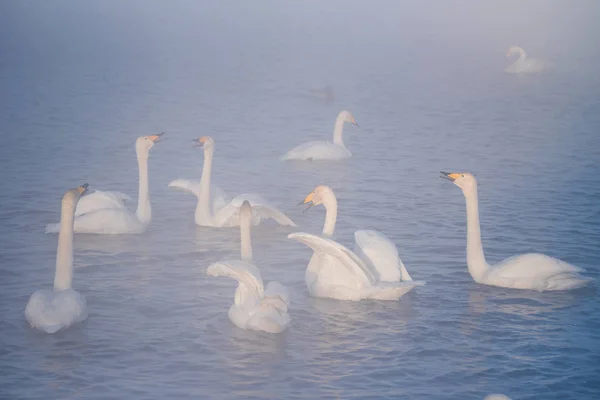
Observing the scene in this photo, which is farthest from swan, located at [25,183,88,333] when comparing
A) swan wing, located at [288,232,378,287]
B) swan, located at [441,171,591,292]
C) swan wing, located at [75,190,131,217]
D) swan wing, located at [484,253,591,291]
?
swan wing, located at [484,253,591,291]

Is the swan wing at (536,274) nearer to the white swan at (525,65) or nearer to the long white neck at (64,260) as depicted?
the long white neck at (64,260)

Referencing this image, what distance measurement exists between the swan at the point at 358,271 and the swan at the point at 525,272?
0.83m

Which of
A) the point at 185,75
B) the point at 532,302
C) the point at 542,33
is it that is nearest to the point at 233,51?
the point at 185,75

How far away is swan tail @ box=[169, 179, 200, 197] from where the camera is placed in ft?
46.2

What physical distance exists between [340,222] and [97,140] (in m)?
7.10

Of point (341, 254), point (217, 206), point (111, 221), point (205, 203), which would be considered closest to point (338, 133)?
point (217, 206)

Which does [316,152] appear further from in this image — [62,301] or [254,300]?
[62,301]

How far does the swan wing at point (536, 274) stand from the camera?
35.3 feet

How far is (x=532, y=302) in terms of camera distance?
1069 centimetres

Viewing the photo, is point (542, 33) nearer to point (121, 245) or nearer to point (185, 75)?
point (185, 75)

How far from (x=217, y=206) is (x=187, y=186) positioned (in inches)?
27.3

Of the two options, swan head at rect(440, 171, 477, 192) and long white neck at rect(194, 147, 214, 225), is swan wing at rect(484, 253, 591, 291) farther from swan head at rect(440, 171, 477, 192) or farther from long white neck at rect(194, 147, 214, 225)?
long white neck at rect(194, 147, 214, 225)

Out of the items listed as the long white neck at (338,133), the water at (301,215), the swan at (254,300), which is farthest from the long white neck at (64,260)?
the long white neck at (338,133)

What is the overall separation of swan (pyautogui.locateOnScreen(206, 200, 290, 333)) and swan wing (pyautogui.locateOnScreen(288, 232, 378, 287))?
54cm
